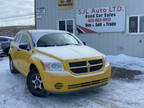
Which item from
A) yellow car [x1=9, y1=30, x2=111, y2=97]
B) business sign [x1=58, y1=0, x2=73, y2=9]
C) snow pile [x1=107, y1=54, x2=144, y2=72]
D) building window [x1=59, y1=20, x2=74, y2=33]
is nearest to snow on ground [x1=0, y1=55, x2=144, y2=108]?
yellow car [x1=9, y1=30, x2=111, y2=97]

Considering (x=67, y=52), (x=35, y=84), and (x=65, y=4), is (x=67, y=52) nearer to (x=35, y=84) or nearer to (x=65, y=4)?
(x=35, y=84)

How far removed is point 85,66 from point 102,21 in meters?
7.08

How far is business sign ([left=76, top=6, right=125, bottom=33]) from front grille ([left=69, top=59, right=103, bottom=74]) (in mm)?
6422

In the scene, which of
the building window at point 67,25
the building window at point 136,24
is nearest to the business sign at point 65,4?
the building window at point 67,25

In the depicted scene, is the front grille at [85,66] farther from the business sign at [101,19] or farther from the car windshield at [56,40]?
the business sign at [101,19]

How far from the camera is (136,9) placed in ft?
33.5

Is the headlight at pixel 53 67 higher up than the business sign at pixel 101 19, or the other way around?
the business sign at pixel 101 19

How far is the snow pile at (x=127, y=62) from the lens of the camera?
8477 millimetres

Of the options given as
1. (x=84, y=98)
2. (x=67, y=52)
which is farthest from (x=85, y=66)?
(x=84, y=98)

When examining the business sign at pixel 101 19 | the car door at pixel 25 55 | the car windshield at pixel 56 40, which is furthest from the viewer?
the business sign at pixel 101 19

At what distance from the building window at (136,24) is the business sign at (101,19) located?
1.48 feet

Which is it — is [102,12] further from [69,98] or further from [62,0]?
[69,98]

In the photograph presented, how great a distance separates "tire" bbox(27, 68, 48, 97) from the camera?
186 inches

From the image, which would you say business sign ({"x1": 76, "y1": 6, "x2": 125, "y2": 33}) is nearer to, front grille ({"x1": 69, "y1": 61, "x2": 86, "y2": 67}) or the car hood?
the car hood
